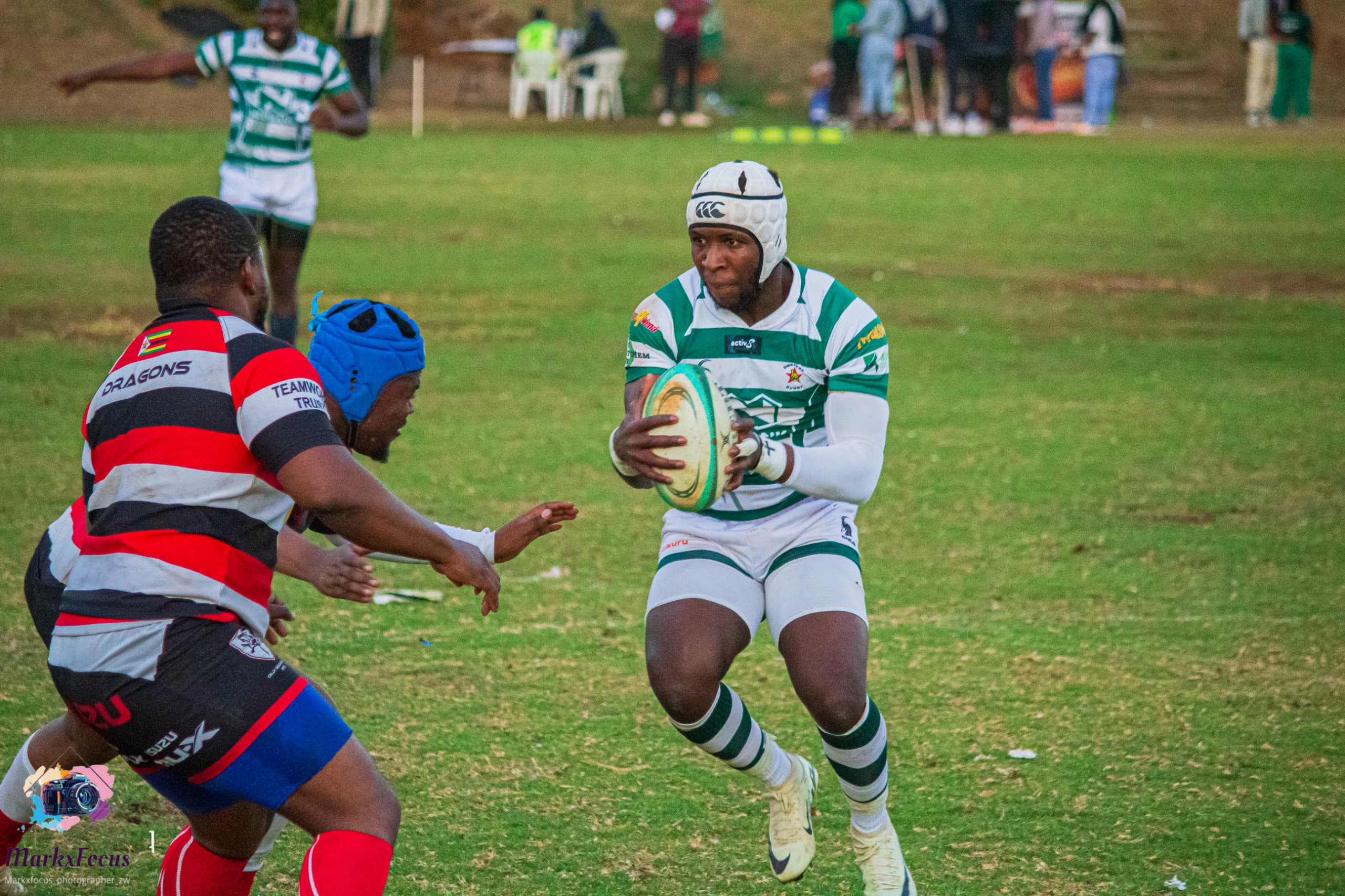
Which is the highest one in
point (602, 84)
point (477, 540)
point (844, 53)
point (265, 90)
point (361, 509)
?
point (844, 53)

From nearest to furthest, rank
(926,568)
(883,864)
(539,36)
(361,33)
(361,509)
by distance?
1. (361,509)
2. (883,864)
3. (926,568)
4. (361,33)
5. (539,36)

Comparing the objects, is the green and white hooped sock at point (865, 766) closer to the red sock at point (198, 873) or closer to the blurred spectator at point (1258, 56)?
the red sock at point (198, 873)

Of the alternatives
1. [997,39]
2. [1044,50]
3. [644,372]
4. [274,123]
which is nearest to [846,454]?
[644,372]

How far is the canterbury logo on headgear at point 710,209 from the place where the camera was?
5.23 meters

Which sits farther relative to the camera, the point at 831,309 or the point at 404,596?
the point at 404,596

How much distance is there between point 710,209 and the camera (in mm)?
5246

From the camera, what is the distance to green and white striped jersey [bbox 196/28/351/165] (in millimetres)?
12430

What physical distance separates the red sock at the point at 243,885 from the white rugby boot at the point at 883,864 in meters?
1.92

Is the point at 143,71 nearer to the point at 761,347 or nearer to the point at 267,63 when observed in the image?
the point at 267,63

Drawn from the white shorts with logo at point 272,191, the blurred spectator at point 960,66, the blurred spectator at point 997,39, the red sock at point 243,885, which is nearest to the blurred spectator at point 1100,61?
the blurred spectator at point 997,39

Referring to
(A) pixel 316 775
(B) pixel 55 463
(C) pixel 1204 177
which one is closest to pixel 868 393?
(A) pixel 316 775

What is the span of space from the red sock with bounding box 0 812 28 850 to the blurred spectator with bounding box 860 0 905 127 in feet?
95.1

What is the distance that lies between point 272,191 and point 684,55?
25955mm

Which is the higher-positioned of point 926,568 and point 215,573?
point 215,573
